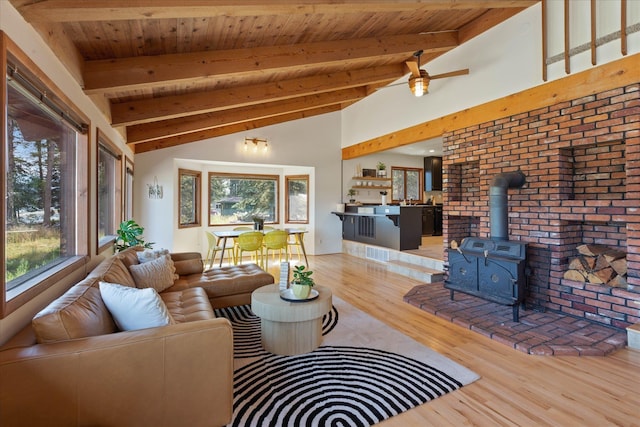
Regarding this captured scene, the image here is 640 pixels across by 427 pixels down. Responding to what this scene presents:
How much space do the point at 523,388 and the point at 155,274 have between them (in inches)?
121

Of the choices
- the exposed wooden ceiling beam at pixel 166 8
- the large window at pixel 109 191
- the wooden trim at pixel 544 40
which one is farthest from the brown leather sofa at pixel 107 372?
the wooden trim at pixel 544 40

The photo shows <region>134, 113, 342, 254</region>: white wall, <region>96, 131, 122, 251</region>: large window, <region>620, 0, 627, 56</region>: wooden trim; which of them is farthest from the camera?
<region>134, 113, 342, 254</region>: white wall

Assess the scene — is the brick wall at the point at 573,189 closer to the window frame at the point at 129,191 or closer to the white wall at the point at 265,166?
the white wall at the point at 265,166

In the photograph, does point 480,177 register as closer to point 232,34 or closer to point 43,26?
point 232,34

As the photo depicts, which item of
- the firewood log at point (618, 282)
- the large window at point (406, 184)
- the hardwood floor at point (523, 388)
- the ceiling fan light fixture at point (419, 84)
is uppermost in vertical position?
the ceiling fan light fixture at point (419, 84)

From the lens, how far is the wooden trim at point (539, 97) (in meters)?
2.87

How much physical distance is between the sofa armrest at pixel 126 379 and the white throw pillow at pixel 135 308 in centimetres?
13

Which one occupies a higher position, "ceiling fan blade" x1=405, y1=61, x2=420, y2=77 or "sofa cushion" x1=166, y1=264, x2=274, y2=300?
"ceiling fan blade" x1=405, y1=61, x2=420, y2=77

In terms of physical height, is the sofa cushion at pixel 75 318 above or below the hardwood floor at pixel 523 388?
above

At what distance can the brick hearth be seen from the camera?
2.60 metres

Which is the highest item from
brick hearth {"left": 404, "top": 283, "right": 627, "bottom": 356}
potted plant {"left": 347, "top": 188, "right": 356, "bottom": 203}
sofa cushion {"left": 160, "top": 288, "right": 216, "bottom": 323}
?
potted plant {"left": 347, "top": 188, "right": 356, "bottom": 203}

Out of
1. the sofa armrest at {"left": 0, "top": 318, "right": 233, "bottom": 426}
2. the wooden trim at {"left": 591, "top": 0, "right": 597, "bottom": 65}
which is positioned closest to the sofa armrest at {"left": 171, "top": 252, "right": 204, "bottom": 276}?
the sofa armrest at {"left": 0, "top": 318, "right": 233, "bottom": 426}

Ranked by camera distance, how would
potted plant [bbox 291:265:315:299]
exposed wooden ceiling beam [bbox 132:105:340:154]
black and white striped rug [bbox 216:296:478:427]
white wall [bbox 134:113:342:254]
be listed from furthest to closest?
white wall [bbox 134:113:342:254]
exposed wooden ceiling beam [bbox 132:105:340:154]
potted plant [bbox 291:265:315:299]
black and white striped rug [bbox 216:296:478:427]

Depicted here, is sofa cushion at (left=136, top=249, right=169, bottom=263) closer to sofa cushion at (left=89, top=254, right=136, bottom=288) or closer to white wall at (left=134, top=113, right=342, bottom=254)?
sofa cushion at (left=89, top=254, right=136, bottom=288)
